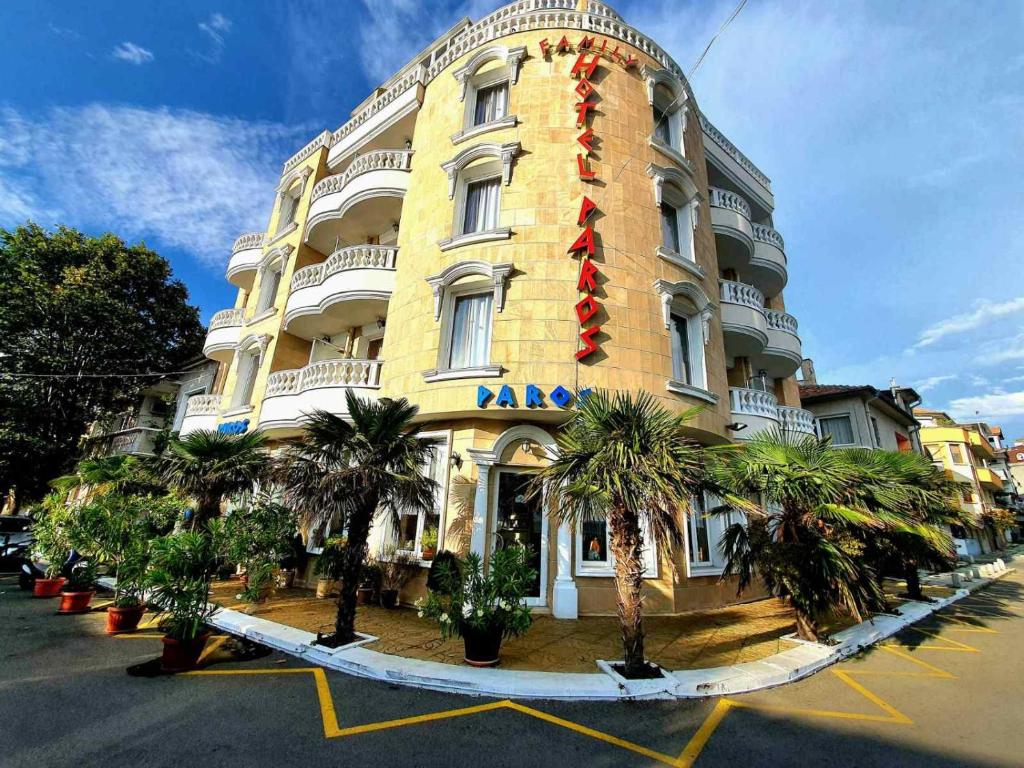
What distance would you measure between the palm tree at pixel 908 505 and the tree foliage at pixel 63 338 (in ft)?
118

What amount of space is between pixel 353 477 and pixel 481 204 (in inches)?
379

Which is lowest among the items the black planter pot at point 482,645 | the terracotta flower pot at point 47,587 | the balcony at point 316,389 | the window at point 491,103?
the terracotta flower pot at point 47,587

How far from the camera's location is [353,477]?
7543mm

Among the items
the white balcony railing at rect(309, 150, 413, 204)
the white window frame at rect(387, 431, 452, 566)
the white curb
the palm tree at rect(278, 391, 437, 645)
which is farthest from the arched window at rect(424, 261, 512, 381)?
the white curb

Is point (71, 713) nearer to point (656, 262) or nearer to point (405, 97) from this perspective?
point (656, 262)

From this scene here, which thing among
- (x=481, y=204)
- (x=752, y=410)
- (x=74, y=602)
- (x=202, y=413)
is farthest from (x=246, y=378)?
(x=752, y=410)

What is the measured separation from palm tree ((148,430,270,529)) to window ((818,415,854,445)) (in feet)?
87.1

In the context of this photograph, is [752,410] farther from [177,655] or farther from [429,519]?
[177,655]

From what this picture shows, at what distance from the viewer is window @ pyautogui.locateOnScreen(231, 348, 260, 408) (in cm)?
1761

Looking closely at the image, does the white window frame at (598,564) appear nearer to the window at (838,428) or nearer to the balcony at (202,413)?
the balcony at (202,413)

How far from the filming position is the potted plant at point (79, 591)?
31.9 feet

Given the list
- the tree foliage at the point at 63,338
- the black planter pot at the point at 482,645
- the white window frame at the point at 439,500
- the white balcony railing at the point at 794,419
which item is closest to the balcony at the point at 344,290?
the white window frame at the point at 439,500

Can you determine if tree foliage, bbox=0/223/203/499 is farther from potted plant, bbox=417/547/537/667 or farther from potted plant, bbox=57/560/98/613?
potted plant, bbox=417/547/537/667

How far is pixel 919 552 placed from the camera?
10859mm
